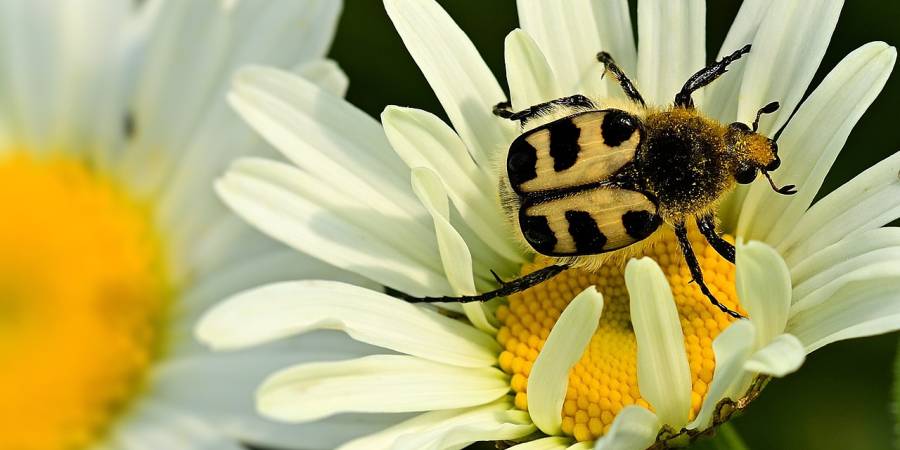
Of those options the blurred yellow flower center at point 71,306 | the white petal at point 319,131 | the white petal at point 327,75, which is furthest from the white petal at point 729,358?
the blurred yellow flower center at point 71,306

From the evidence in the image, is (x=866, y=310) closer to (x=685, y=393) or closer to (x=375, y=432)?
(x=685, y=393)

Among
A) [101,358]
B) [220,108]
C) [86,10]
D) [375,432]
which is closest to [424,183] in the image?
[375,432]

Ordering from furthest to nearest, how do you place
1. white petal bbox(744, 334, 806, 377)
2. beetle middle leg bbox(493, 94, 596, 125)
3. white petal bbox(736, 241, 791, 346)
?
beetle middle leg bbox(493, 94, 596, 125)
white petal bbox(736, 241, 791, 346)
white petal bbox(744, 334, 806, 377)

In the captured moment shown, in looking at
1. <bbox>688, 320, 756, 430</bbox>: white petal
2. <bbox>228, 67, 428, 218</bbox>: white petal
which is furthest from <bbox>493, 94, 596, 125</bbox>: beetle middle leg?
<bbox>688, 320, 756, 430</bbox>: white petal

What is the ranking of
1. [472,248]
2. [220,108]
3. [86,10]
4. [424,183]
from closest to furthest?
[424,183]
[472,248]
[220,108]
[86,10]

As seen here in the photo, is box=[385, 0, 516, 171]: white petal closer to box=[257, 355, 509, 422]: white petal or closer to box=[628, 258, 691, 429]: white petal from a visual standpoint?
box=[257, 355, 509, 422]: white petal

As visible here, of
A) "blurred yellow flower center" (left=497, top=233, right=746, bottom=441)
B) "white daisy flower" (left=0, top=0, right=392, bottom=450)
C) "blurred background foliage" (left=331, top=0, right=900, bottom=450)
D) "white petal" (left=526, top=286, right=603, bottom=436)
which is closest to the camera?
"white petal" (left=526, top=286, right=603, bottom=436)

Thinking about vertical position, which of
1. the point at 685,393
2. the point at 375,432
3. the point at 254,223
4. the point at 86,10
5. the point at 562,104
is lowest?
the point at 685,393

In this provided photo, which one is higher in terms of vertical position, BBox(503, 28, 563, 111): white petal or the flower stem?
BBox(503, 28, 563, 111): white petal
